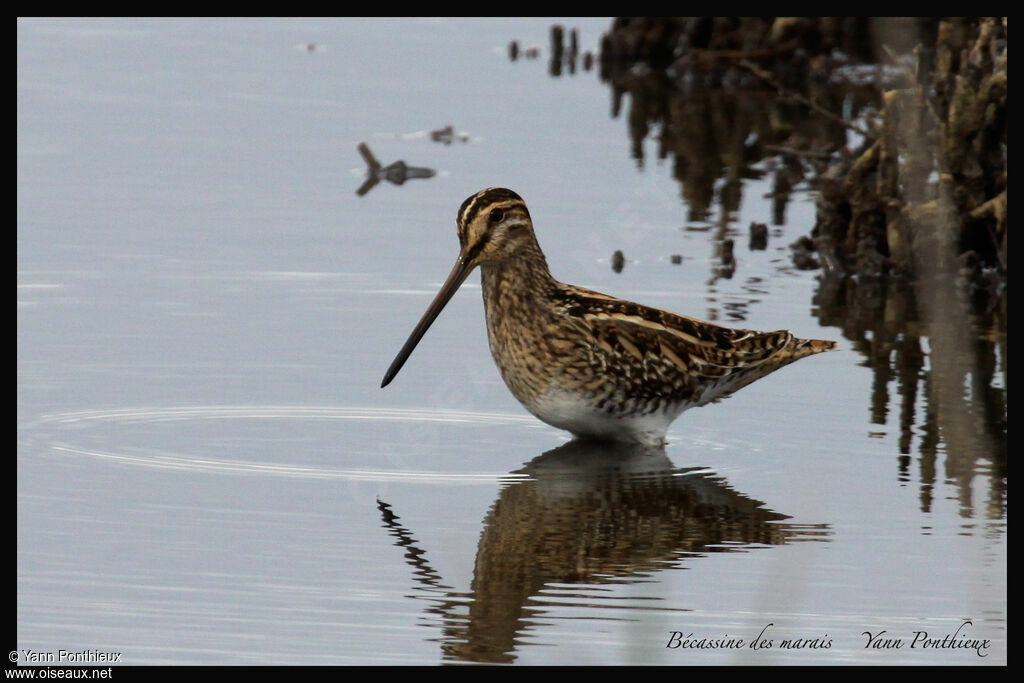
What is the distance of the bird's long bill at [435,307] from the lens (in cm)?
825

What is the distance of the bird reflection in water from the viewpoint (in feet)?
20.2

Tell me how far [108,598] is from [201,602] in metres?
0.31

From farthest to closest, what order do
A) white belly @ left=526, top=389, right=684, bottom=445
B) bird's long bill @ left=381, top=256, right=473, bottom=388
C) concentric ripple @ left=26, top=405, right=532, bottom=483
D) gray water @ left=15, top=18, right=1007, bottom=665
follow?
bird's long bill @ left=381, top=256, right=473, bottom=388 < white belly @ left=526, top=389, right=684, bottom=445 < concentric ripple @ left=26, top=405, right=532, bottom=483 < gray water @ left=15, top=18, right=1007, bottom=665

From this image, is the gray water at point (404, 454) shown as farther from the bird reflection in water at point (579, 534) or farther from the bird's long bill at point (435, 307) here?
the bird's long bill at point (435, 307)

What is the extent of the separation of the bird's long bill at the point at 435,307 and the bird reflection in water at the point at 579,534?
0.78m

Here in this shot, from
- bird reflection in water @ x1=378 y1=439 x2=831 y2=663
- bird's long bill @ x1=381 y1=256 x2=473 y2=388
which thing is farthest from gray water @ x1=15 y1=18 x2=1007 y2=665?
bird's long bill @ x1=381 y1=256 x2=473 y2=388

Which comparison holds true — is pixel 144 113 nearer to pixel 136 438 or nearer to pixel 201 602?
pixel 136 438

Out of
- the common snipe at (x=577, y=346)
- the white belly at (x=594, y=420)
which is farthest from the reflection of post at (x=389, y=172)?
the white belly at (x=594, y=420)

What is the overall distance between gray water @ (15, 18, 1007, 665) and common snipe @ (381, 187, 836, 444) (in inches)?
8.7

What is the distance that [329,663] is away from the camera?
18.5 ft

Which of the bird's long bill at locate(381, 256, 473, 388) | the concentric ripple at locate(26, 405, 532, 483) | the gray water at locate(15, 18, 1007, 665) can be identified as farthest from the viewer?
the bird's long bill at locate(381, 256, 473, 388)

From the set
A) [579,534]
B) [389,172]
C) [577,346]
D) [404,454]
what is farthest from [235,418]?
[389,172]

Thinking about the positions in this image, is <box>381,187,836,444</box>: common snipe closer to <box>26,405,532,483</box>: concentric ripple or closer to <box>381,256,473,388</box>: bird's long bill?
<box>381,256,473,388</box>: bird's long bill

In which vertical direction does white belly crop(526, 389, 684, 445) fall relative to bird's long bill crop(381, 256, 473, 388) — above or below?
below
